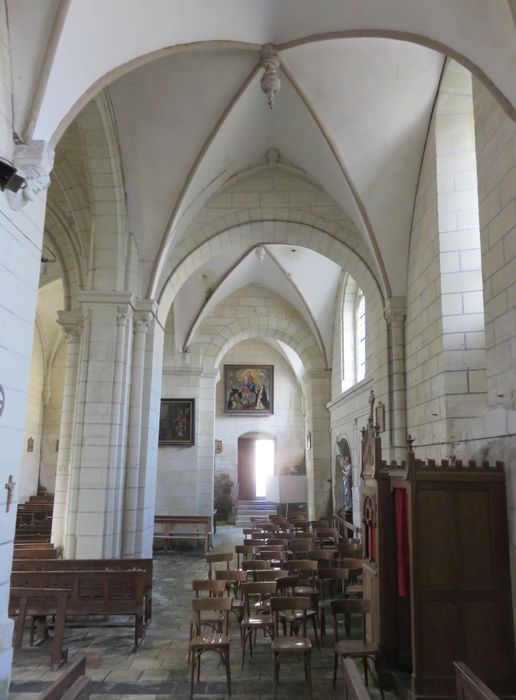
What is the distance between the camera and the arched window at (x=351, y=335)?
14.4m

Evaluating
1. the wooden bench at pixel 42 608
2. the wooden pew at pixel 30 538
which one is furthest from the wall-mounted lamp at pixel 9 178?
the wooden pew at pixel 30 538

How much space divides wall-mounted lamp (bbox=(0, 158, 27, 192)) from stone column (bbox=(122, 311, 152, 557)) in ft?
16.6

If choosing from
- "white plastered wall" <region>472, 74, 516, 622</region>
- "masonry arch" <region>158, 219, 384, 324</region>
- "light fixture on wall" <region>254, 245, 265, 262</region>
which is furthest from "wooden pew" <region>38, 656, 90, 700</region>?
"light fixture on wall" <region>254, 245, 265, 262</region>

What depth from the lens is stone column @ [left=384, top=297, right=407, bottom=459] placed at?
8773 millimetres

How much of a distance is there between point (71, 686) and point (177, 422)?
12691 millimetres

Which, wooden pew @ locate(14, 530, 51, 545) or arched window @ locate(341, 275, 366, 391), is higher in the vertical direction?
arched window @ locate(341, 275, 366, 391)

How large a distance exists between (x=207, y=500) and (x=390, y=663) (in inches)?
418

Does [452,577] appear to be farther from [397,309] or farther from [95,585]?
[397,309]

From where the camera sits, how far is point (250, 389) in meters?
22.9

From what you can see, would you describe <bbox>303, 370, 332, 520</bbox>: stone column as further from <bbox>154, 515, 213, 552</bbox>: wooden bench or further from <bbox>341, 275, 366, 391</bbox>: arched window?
<bbox>154, 515, 213, 552</bbox>: wooden bench

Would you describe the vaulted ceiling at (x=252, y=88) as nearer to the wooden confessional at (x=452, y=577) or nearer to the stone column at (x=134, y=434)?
the stone column at (x=134, y=434)

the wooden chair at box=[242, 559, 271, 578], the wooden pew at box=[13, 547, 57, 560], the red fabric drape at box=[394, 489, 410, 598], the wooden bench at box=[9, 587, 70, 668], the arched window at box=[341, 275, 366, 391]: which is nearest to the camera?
the red fabric drape at box=[394, 489, 410, 598]

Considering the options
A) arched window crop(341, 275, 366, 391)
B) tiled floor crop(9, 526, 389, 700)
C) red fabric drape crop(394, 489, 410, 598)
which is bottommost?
tiled floor crop(9, 526, 389, 700)

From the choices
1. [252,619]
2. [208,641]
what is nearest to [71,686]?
[208,641]
